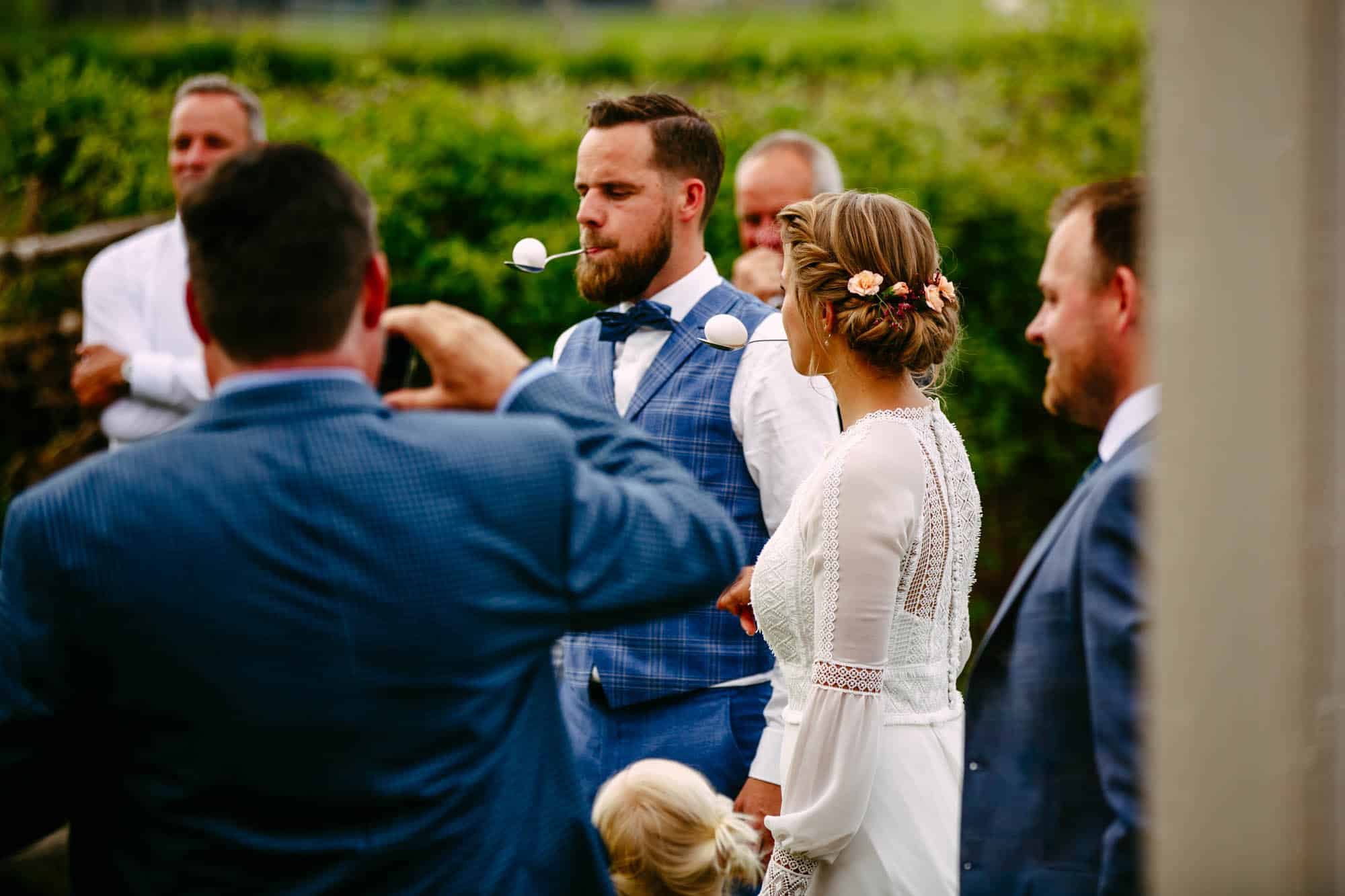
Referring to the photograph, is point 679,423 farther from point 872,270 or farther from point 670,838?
point 670,838

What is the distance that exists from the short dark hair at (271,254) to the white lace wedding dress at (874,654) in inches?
41.1

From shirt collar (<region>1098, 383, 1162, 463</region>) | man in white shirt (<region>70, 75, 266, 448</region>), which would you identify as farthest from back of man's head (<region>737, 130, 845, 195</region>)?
shirt collar (<region>1098, 383, 1162, 463</region>)

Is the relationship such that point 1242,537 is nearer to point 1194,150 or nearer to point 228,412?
point 1194,150

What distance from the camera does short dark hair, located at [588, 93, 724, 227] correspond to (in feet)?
10.5

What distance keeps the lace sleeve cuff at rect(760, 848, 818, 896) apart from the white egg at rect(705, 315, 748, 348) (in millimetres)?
1075

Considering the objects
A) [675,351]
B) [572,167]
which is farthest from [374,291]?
[572,167]

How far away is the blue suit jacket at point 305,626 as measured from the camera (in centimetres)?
146

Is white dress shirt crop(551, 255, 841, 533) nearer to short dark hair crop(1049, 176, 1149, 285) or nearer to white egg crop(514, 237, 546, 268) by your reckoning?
white egg crop(514, 237, 546, 268)

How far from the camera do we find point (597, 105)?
10.7 feet

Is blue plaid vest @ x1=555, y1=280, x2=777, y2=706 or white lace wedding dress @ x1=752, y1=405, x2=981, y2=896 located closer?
white lace wedding dress @ x1=752, y1=405, x2=981, y2=896

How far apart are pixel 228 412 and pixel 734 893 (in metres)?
1.56

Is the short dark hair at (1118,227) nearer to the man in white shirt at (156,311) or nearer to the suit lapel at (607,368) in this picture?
the suit lapel at (607,368)

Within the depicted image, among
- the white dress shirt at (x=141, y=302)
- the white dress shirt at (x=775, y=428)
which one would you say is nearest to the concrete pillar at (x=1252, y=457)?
the white dress shirt at (x=775, y=428)

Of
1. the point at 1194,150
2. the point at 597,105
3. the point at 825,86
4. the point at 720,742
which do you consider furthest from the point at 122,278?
the point at 825,86
